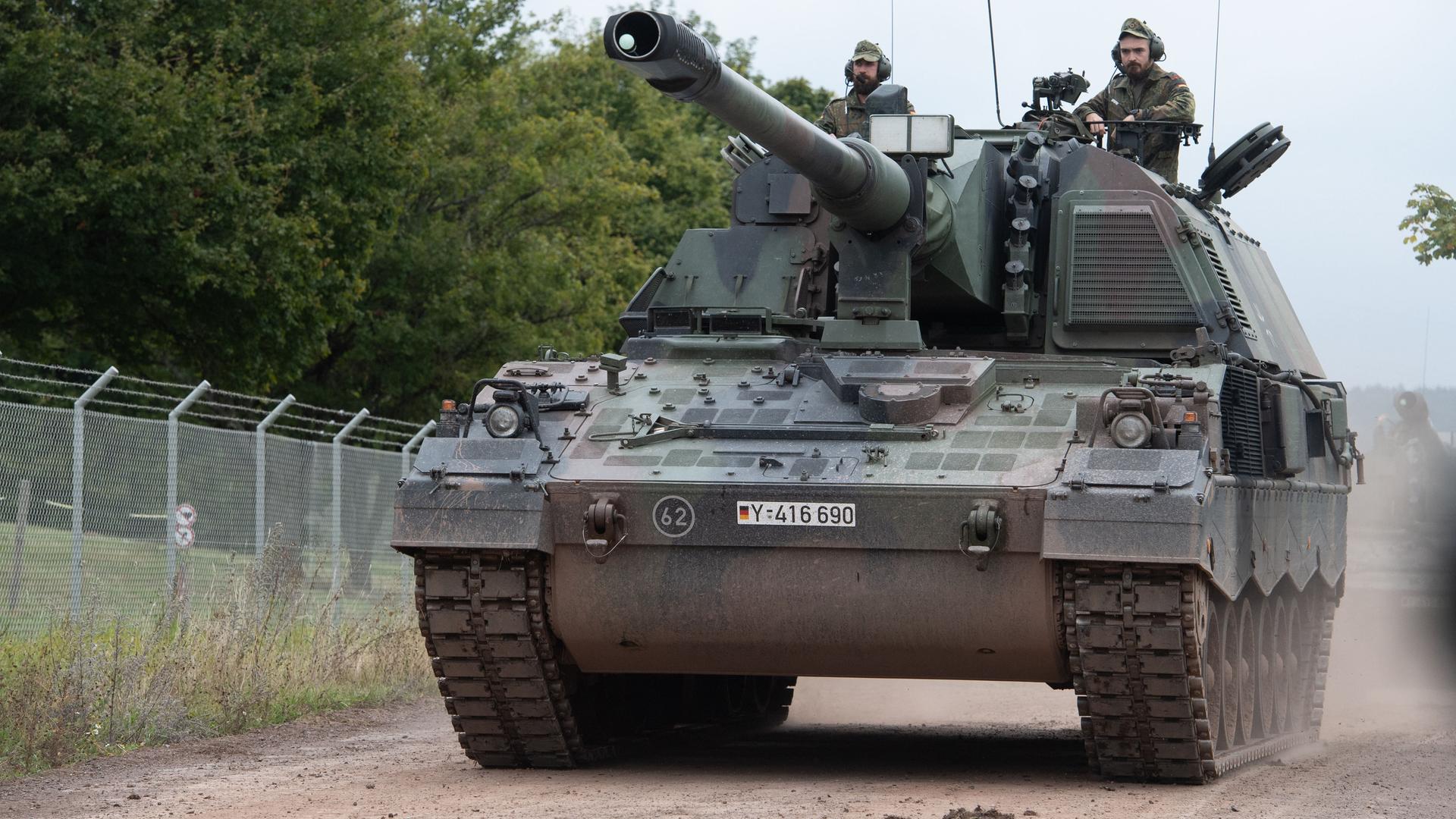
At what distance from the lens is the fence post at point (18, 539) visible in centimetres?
1283

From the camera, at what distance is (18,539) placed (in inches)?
506

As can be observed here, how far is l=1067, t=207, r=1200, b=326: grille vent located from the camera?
1233 cm

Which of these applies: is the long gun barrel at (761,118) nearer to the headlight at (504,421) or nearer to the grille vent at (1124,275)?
the grille vent at (1124,275)

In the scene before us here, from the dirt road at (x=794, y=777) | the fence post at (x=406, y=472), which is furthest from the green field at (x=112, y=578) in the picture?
the dirt road at (x=794, y=777)

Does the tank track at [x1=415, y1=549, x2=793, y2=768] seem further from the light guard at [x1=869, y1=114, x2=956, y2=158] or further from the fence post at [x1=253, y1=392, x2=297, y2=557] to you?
the fence post at [x1=253, y1=392, x2=297, y2=557]

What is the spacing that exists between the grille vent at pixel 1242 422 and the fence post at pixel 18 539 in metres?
7.11

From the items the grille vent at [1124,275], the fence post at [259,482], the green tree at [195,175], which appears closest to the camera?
the grille vent at [1124,275]

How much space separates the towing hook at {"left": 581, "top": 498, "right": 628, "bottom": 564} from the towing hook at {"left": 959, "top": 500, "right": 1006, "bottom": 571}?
168 cm

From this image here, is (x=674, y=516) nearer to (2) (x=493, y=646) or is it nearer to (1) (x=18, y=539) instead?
(2) (x=493, y=646)

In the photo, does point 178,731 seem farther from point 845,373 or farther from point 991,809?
point 991,809

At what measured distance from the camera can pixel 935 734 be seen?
562 inches

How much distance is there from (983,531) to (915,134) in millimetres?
2905

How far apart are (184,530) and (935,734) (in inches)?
215

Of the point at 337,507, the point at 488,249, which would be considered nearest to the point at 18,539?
the point at 337,507
